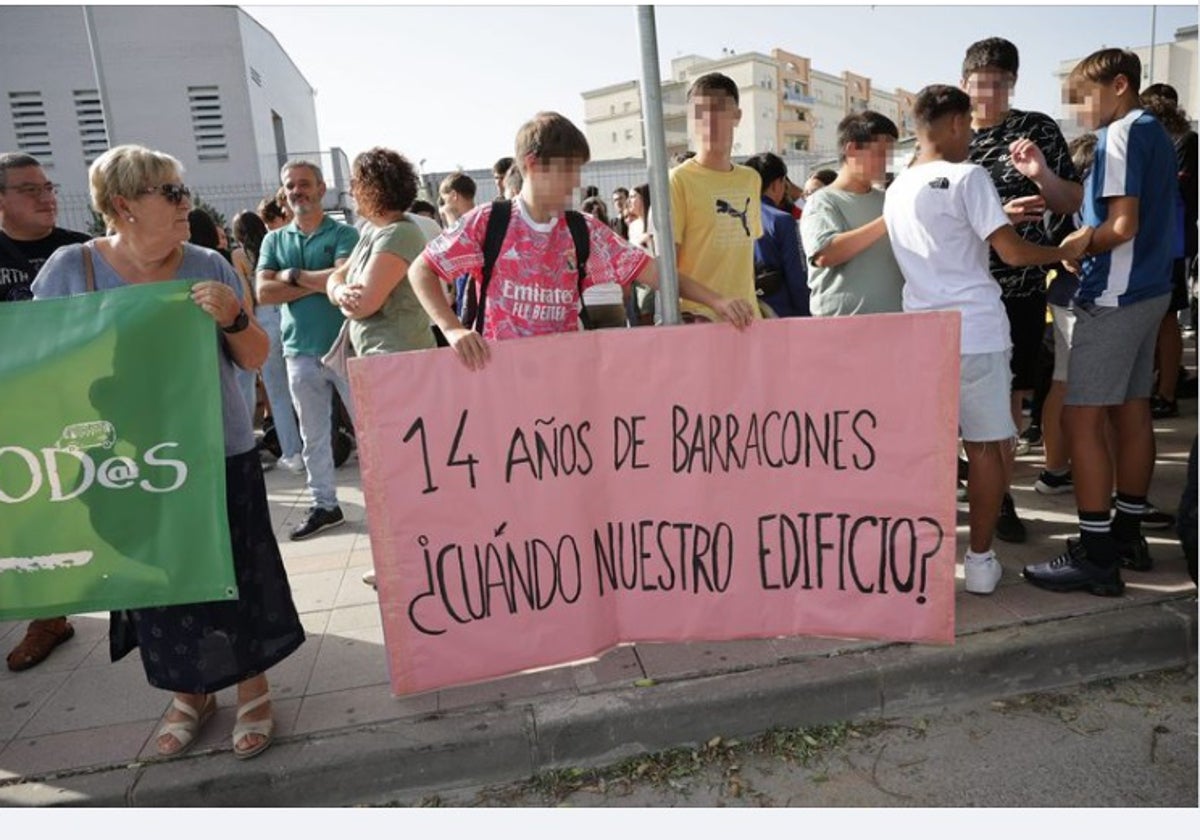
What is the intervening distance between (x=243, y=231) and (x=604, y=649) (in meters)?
5.42

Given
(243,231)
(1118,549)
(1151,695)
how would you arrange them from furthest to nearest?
1. (243,231)
2. (1118,549)
3. (1151,695)

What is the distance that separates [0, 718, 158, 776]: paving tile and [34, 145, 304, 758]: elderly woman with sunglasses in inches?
4.5

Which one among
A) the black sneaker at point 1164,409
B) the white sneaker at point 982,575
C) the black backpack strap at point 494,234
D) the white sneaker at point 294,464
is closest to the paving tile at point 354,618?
the black backpack strap at point 494,234

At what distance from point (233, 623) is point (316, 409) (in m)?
2.20

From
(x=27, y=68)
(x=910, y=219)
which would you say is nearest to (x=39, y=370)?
(x=910, y=219)

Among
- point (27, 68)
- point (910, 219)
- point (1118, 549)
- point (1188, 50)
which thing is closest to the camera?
point (910, 219)

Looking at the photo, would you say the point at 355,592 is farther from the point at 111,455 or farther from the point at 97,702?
the point at 111,455

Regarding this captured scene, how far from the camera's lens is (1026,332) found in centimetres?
402

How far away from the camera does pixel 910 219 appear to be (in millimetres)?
3098

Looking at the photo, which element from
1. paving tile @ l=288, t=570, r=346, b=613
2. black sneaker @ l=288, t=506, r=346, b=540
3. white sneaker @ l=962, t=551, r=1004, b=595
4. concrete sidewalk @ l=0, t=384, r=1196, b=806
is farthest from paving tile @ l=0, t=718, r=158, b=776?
white sneaker @ l=962, t=551, r=1004, b=595

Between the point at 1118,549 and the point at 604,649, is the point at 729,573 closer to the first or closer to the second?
the point at 604,649

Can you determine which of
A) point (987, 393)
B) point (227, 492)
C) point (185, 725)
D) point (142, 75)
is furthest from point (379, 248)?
point (142, 75)

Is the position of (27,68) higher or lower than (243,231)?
higher

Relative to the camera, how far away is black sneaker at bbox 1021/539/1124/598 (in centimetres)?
316
